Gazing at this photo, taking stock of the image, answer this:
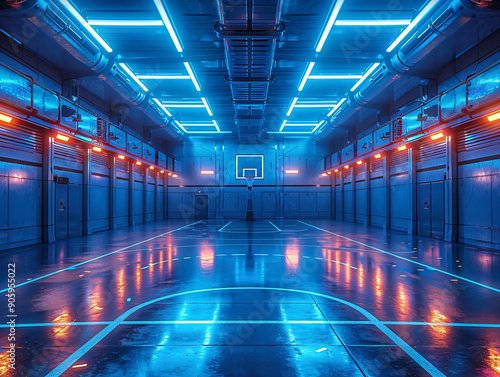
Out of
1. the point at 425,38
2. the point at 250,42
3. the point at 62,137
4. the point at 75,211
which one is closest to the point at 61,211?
the point at 75,211

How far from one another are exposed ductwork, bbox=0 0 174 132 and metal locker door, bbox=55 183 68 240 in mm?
6130

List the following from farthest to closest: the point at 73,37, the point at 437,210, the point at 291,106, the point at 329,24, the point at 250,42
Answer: the point at 291,106 → the point at 437,210 → the point at 329,24 → the point at 73,37 → the point at 250,42

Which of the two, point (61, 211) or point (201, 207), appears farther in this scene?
point (201, 207)

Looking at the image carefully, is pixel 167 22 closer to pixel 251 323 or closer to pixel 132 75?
pixel 132 75

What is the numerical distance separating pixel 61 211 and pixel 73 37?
29.9 ft

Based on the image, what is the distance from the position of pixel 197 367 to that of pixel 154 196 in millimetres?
31800

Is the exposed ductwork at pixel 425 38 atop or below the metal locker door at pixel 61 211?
atop

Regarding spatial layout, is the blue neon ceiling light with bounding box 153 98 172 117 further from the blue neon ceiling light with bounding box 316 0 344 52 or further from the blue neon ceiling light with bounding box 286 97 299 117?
the blue neon ceiling light with bounding box 316 0 344 52

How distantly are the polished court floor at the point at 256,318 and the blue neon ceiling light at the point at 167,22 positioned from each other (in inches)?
356

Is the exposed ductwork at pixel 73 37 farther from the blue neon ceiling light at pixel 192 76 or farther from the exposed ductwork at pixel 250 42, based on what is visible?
the exposed ductwork at pixel 250 42

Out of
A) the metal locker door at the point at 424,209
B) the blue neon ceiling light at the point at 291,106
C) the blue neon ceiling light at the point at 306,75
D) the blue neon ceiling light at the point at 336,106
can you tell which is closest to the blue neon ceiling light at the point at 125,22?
the blue neon ceiling light at the point at 306,75

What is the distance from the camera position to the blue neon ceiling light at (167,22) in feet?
39.3

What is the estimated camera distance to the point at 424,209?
61.2ft

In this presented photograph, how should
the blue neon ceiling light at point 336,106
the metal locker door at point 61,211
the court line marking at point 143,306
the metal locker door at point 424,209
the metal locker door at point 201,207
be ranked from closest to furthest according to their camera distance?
the court line marking at point 143,306, the metal locker door at point 61,211, the metal locker door at point 424,209, the blue neon ceiling light at point 336,106, the metal locker door at point 201,207
